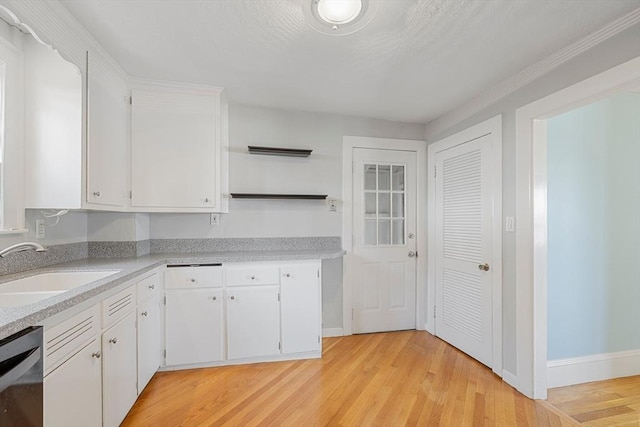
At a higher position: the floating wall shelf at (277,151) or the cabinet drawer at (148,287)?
the floating wall shelf at (277,151)

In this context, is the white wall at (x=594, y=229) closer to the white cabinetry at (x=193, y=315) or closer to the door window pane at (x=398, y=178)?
the door window pane at (x=398, y=178)

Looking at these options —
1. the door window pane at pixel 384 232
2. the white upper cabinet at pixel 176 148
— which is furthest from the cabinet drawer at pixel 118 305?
the door window pane at pixel 384 232

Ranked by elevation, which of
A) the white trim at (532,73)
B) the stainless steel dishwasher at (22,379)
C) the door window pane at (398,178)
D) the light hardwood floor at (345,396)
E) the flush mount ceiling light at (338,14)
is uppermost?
the flush mount ceiling light at (338,14)

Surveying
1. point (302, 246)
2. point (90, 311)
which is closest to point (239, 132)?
point (302, 246)

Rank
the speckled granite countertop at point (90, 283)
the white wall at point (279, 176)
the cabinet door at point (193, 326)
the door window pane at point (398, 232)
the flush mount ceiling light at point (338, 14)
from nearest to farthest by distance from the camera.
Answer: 1. the speckled granite countertop at point (90, 283)
2. the flush mount ceiling light at point (338, 14)
3. the cabinet door at point (193, 326)
4. the white wall at point (279, 176)
5. the door window pane at point (398, 232)

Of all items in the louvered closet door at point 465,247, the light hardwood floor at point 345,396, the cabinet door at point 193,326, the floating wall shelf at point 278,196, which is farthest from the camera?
the floating wall shelf at point 278,196

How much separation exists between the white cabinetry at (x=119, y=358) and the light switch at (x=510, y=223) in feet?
8.69

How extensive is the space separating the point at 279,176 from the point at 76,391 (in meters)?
2.16

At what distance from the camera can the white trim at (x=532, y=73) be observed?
1.59 meters

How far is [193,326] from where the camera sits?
2.38 metres

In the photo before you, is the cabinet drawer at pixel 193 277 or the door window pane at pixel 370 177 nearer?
the cabinet drawer at pixel 193 277

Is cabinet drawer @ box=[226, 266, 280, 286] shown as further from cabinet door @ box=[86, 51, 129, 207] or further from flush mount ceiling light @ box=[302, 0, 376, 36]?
flush mount ceiling light @ box=[302, 0, 376, 36]

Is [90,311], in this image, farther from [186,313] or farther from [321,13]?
[321,13]

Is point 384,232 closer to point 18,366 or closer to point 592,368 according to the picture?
point 592,368
